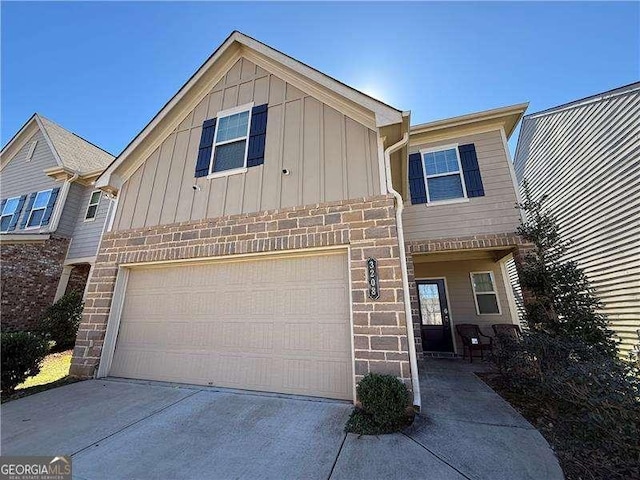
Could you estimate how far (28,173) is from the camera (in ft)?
42.0

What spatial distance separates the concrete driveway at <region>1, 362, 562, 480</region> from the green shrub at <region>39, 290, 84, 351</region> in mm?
6046

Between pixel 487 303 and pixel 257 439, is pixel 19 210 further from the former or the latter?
pixel 487 303

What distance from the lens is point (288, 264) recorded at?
4730 mm

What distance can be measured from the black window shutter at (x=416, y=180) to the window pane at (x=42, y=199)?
51.0 ft

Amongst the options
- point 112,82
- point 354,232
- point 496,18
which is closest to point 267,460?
point 354,232

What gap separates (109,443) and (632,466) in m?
4.98

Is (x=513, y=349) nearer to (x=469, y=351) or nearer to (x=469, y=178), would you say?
(x=469, y=351)

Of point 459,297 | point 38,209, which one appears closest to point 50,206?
point 38,209

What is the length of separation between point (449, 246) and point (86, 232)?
14144 mm

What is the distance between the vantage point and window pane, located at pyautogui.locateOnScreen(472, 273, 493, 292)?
27.8 ft

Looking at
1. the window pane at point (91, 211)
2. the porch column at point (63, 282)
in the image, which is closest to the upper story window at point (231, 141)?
the window pane at point (91, 211)

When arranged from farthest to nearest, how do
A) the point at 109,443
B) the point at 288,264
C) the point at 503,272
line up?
the point at 503,272, the point at 288,264, the point at 109,443

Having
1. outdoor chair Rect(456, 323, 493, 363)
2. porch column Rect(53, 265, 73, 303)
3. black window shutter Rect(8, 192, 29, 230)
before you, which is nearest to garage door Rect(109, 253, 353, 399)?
outdoor chair Rect(456, 323, 493, 363)

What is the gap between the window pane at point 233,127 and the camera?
238 inches
